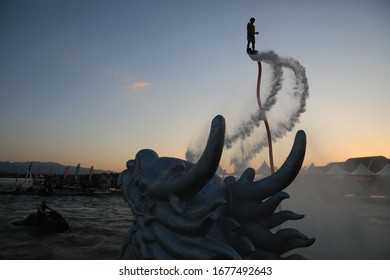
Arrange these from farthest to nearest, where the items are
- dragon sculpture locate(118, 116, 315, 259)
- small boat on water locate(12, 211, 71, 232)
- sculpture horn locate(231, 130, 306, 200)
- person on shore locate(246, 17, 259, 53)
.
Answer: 1. small boat on water locate(12, 211, 71, 232)
2. person on shore locate(246, 17, 259, 53)
3. sculpture horn locate(231, 130, 306, 200)
4. dragon sculpture locate(118, 116, 315, 259)

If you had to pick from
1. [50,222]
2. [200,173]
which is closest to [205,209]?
[200,173]

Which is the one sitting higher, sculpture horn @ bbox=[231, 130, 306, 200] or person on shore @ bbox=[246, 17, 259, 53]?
person on shore @ bbox=[246, 17, 259, 53]

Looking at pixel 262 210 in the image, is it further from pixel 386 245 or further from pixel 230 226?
pixel 386 245

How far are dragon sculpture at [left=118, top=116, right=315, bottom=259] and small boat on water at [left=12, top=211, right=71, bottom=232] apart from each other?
11.3 m

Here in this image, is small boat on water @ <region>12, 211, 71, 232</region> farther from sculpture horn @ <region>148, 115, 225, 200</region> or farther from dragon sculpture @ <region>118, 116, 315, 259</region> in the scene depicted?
sculpture horn @ <region>148, 115, 225, 200</region>

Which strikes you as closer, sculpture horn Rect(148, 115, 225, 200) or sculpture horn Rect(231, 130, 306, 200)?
sculpture horn Rect(148, 115, 225, 200)

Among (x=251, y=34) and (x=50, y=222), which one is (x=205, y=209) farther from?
(x=50, y=222)

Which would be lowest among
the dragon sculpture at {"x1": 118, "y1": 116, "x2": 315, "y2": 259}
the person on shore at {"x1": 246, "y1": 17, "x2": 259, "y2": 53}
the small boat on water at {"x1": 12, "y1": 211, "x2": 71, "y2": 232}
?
the small boat on water at {"x1": 12, "y1": 211, "x2": 71, "y2": 232}

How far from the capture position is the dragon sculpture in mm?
2252

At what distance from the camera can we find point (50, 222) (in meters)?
12.7

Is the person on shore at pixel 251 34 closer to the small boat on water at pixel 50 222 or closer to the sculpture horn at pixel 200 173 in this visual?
the sculpture horn at pixel 200 173

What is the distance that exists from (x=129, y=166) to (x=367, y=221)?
1653 cm

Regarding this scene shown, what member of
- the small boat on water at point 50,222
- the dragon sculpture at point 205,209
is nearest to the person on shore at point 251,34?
the dragon sculpture at point 205,209

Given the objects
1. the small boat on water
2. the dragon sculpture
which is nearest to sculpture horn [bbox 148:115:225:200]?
the dragon sculpture
